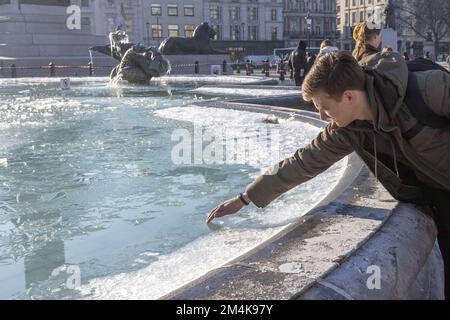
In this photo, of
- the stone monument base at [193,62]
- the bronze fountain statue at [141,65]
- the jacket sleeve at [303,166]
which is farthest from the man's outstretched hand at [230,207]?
the stone monument base at [193,62]

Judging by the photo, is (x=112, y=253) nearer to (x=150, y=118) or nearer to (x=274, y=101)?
(x=150, y=118)

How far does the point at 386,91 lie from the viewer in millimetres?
2223

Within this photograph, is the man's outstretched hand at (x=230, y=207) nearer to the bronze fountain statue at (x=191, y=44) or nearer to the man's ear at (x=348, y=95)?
the man's ear at (x=348, y=95)

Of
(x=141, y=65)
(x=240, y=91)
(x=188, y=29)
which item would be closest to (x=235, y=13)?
(x=188, y=29)

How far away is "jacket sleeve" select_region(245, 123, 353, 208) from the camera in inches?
109

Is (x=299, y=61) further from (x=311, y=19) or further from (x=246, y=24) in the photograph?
(x=311, y=19)

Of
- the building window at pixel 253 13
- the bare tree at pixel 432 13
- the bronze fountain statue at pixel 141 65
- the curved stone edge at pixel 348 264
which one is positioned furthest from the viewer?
the building window at pixel 253 13

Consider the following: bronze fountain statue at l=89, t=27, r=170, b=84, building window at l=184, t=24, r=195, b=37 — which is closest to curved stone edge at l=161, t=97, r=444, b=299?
bronze fountain statue at l=89, t=27, r=170, b=84

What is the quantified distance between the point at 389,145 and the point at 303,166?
1.66 ft

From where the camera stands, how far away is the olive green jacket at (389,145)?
7.28 ft

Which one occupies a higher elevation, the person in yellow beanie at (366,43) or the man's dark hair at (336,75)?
the person in yellow beanie at (366,43)

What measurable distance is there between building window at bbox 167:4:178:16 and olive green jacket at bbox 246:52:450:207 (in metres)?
87.6
